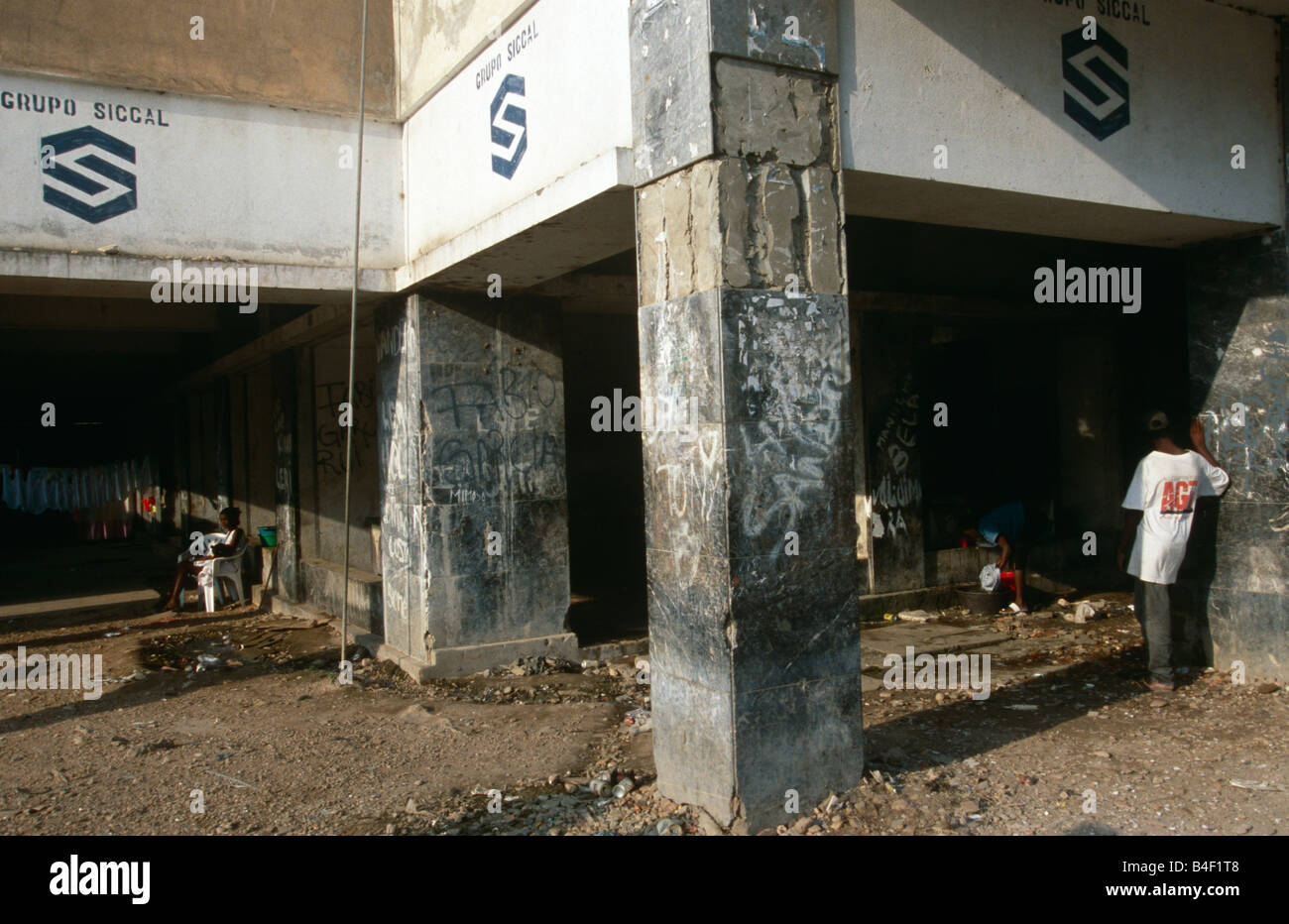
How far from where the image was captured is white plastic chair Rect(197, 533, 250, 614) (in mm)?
10531

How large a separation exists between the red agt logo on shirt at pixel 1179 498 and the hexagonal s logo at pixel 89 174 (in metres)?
6.93

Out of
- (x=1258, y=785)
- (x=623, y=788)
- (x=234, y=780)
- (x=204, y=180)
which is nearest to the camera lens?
(x=1258, y=785)

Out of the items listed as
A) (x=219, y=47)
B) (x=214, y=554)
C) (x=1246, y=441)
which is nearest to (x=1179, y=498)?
(x=1246, y=441)

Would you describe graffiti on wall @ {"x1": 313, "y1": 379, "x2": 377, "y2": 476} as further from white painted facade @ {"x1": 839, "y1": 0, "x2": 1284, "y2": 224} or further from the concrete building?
white painted facade @ {"x1": 839, "y1": 0, "x2": 1284, "y2": 224}

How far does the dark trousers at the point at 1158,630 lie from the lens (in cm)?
573

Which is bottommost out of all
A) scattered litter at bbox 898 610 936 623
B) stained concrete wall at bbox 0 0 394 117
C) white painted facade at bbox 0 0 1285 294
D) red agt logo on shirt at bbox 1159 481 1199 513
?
scattered litter at bbox 898 610 936 623

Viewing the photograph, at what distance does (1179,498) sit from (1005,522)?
3.23 metres

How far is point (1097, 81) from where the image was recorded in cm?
504

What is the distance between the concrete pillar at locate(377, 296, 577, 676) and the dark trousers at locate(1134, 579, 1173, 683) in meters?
4.03

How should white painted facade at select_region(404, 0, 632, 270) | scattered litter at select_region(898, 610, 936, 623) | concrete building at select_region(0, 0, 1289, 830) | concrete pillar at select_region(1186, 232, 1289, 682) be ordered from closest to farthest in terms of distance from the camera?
concrete building at select_region(0, 0, 1289, 830), white painted facade at select_region(404, 0, 632, 270), concrete pillar at select_region(1186, 232, 1289, 682), scattered litter at select_region(898, 610, 936, 623)

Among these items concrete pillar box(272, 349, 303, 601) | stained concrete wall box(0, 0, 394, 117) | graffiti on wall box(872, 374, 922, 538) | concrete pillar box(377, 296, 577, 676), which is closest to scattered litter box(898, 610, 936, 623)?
graffiti on wall box(872, 374, 922, 538)

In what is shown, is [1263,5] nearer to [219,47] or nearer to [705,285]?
[705,285]

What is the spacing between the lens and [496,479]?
7.12 meters

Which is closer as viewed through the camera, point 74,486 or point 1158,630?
point 1158,630
